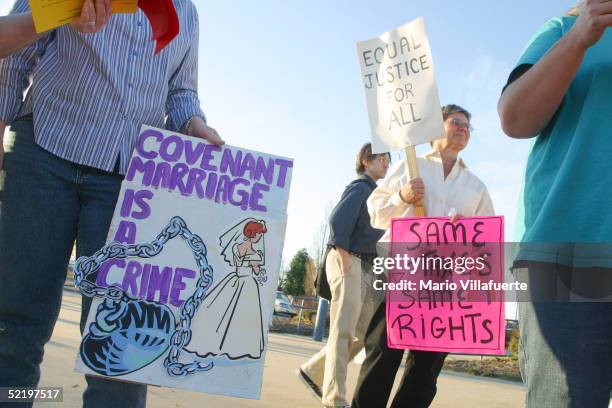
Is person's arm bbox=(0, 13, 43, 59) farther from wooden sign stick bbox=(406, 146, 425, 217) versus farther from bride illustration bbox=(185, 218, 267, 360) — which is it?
wooden sign stick bbox=(406, 146, 425, 217)

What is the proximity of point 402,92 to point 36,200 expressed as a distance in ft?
7.52

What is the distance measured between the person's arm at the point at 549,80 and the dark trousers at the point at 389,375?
180cm

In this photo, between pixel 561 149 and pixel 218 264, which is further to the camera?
pixel 218 264

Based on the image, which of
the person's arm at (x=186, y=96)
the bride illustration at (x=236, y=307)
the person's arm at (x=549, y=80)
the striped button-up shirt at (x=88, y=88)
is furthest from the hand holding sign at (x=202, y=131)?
the person's arm at (x=549, y=80)

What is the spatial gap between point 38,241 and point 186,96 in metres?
0.77

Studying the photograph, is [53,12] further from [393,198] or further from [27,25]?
[393,198]

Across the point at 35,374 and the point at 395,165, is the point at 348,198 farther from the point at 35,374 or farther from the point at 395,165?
the point at 35,374

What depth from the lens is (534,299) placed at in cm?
155

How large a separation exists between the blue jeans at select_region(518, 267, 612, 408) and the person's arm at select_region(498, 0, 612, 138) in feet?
1.38

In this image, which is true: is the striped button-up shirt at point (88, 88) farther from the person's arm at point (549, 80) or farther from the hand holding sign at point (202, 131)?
the person's arm at point (549, 80)

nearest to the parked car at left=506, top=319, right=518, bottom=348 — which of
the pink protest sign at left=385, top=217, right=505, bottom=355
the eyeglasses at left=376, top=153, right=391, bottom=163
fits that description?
the eyeglasses at left=376, top=153, right=391, bottom=163

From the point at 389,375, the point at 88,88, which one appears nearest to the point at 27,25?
the point at 88,88

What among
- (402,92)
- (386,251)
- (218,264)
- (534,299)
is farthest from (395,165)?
(534,299)

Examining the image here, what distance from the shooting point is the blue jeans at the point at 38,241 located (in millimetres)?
1904
